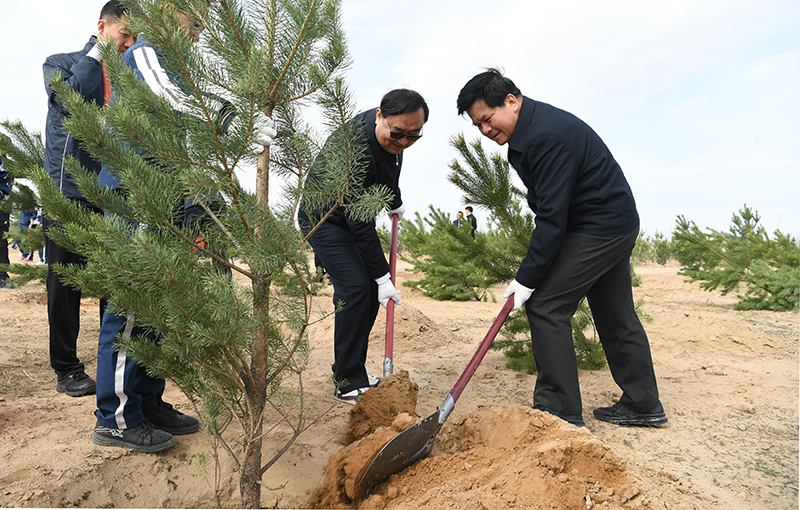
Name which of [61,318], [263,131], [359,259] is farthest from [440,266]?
[263,131]

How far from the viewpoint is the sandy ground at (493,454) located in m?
1.79

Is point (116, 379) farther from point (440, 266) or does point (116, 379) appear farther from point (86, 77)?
point (440, 266)

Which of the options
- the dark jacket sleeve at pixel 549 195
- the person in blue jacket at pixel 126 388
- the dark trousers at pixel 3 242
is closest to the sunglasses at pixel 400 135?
the dark jacket sleeve at pixel 549 195

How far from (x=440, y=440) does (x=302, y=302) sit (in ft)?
3.67

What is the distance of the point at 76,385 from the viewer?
3023 mm

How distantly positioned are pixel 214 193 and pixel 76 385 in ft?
7.43

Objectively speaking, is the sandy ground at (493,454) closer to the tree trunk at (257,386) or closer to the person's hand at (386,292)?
the tree trunk at (257,386)

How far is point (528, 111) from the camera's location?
8.30ft

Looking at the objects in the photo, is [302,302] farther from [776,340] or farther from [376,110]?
[776,340]

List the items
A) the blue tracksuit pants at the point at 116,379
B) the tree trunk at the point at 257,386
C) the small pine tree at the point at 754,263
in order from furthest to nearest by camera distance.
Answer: the small pine tree at the point at 754,263 → the blue tracksuit pants at the point at 116,379 → the tree trunk at the point at 257,386

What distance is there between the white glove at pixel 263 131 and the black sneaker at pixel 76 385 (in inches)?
90.0

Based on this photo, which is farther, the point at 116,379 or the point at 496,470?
the point at 116,379

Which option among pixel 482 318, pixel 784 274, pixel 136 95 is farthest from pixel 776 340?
pixel 136 95

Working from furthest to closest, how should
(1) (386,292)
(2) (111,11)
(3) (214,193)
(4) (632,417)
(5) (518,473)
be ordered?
(1) (386,292) < (4) (632,417) < (2) (111,11) < (5) (518,473) < (3) (214,193)
